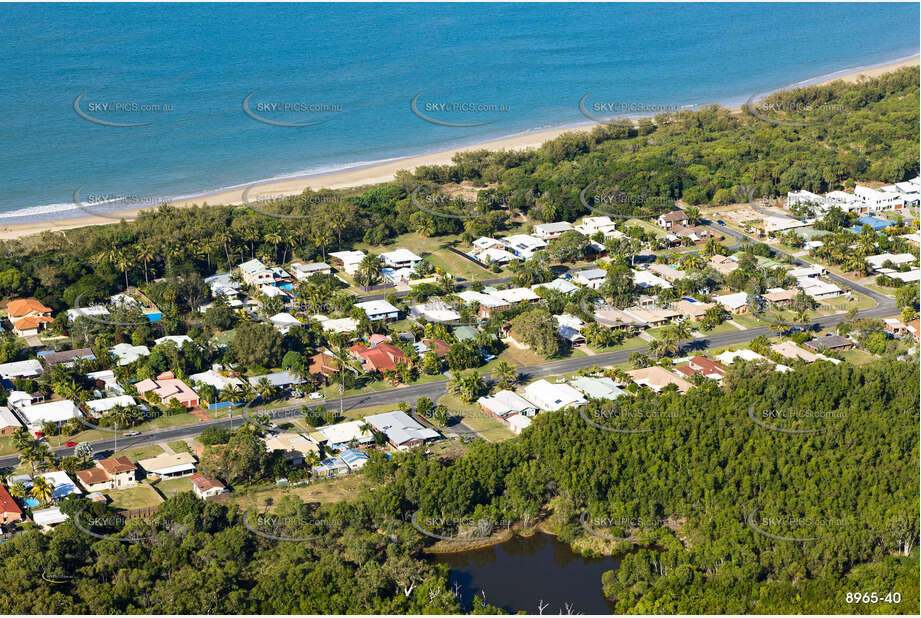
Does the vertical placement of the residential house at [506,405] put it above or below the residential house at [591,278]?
below

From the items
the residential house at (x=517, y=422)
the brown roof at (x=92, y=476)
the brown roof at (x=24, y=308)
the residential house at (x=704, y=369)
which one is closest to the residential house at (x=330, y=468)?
the residential house at (x=517, y=422)

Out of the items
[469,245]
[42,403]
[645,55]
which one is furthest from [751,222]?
[645,55]

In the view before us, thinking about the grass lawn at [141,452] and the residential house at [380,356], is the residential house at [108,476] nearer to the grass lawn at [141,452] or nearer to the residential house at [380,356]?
the grass lawn at [141,452]

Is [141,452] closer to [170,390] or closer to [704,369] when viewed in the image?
[170,390]

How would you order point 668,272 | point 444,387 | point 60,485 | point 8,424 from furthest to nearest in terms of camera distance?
1. point 668,272
2. point 444,387
3. point 8,424
4. point 60,485

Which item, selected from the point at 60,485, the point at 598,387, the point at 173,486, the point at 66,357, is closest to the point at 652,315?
the point at 598,387

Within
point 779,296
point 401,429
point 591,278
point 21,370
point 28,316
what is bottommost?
point 779,296
